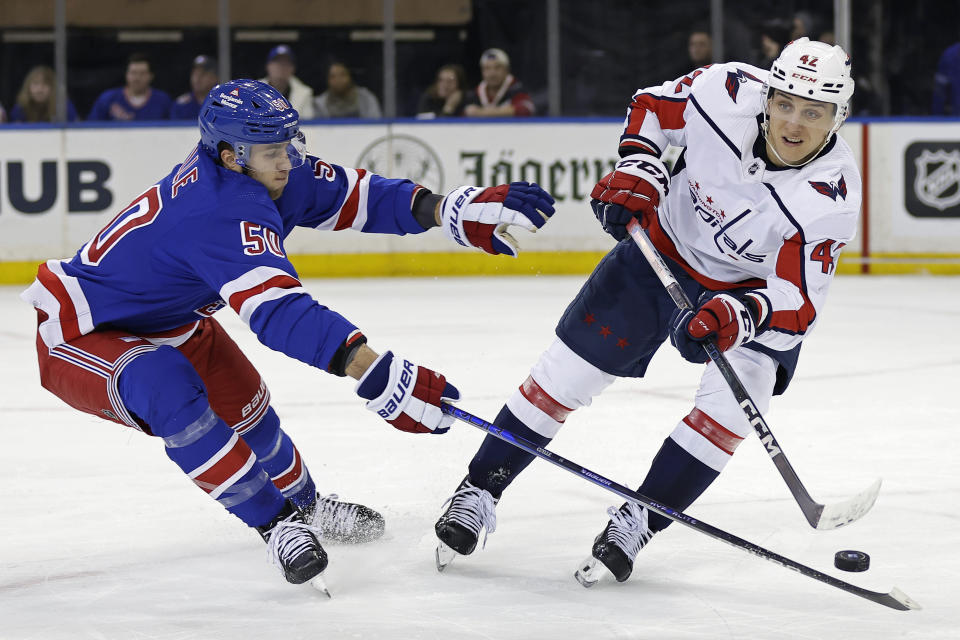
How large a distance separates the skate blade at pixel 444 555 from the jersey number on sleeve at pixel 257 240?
663mm

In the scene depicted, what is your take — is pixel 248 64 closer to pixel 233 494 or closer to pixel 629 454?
pixel 629 454

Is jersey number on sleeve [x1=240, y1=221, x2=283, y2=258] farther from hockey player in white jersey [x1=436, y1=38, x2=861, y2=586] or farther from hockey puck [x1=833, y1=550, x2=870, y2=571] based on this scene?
hockey puck [x1=833, y1=550, x2=870, y2=571]

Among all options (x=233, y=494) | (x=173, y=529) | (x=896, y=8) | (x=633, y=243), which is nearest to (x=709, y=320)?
(x=633, y=243)

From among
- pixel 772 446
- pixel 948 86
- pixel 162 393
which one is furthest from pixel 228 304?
pixel 948 86

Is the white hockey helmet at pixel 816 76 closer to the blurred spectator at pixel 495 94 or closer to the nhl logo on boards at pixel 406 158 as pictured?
the nhl logo on boards at pixel 406 158

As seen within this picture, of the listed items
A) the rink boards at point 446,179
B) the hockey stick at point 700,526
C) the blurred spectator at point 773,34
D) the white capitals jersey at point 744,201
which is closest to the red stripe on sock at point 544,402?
the hockey stick at point 700,526

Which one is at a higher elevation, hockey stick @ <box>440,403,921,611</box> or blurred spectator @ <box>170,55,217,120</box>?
blurred spectator @ <box>170,55,217,120</box>

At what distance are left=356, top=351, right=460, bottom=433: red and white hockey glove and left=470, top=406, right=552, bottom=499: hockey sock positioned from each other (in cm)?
40

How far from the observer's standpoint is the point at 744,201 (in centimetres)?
265

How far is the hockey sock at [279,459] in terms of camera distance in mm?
2869

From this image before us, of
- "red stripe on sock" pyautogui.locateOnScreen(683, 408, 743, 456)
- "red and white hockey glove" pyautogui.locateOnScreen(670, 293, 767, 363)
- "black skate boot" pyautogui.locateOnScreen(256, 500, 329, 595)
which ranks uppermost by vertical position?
"red and white hockey glove" pyautogui.locateOnScreen(670, 293, 767, 363)

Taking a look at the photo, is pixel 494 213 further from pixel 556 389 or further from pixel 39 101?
pixel 39 101

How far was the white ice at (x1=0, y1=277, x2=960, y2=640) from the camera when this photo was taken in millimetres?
2385

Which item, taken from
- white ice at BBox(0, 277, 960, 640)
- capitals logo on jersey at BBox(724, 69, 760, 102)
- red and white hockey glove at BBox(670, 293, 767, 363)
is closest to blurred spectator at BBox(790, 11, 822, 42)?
white ice at BBox(0, 277, 960, 640)
